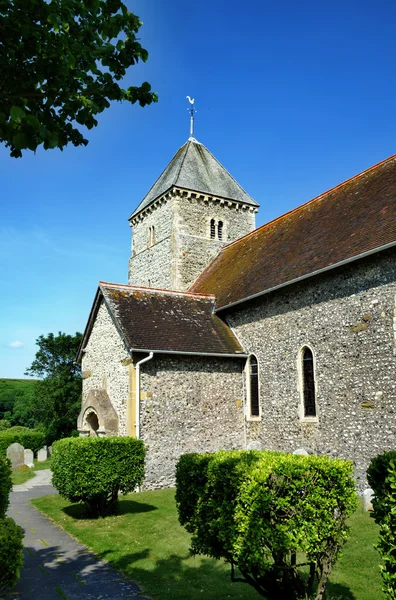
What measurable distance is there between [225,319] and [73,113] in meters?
13.5

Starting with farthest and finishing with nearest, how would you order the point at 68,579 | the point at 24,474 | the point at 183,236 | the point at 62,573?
1. the point at 183,236
2. the point at 24,474
3. the point at 62,573
4. the point at 68,579

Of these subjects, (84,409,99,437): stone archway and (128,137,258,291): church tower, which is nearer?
(84,409,99,437): stone archway

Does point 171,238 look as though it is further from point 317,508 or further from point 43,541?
point 317,508

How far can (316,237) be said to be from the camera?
50.0 ft

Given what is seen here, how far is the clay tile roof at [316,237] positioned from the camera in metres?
12.7

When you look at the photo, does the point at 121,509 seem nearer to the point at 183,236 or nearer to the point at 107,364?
the point at 107,364

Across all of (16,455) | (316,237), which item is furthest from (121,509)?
(16,455)

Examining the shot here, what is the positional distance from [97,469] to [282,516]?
21.4 ft

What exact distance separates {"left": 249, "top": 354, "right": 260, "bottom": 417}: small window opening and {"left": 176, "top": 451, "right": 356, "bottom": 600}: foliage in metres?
10.3

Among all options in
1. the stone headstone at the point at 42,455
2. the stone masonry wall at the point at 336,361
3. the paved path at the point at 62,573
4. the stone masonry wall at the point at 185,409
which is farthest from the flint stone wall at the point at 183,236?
the paved path at the point at 62,573

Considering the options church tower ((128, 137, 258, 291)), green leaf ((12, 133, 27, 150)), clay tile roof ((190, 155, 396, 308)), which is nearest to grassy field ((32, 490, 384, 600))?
green leaf ((12, 133, 27, 150))

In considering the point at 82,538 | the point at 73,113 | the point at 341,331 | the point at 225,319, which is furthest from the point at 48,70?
the point at 225,319

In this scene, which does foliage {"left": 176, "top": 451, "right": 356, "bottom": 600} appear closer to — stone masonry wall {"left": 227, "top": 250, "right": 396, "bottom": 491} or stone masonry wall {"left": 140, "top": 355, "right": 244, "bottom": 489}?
stone masonry wall {"left": 227, "top": 250, "right": 396, "bottom": 491}

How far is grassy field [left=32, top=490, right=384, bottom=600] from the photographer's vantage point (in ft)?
20.7
